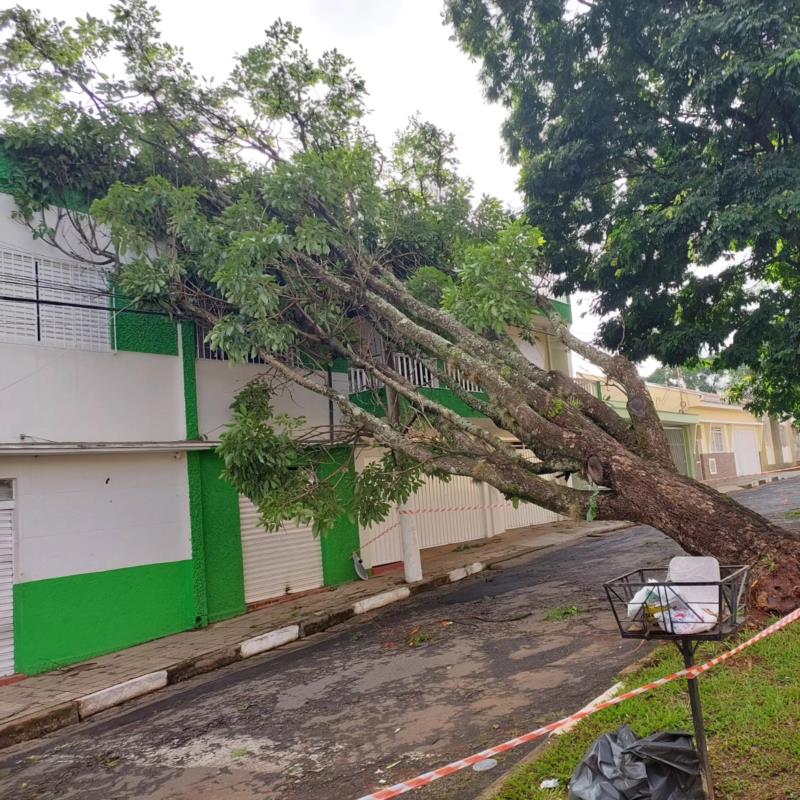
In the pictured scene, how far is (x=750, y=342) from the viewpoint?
34.0ft

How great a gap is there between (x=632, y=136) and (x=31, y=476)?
10.2 metres

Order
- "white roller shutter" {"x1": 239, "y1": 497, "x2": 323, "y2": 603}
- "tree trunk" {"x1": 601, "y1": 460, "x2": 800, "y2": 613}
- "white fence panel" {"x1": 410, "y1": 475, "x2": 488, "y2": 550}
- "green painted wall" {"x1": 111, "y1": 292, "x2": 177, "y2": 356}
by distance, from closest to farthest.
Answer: "tree trunk" {"x1": 601, "y1": 460, "x2": 800, "y2": 613} → "green painted wall" {"x1": 111, "y1": 292, "x2": 177, "y2": 356} → "white roller shutter" {"x1": 239, "y1": 497, "x2": 323, "y2": 603} → "white fence panel" {"x1": 410, "y1": 475, "x2": 488, "y2": 550}

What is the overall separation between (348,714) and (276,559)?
5.66 meters

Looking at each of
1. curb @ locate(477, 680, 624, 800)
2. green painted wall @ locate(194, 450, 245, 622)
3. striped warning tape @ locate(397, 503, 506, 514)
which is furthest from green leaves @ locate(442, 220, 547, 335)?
striped warning tape @ locate(397, 503, 506, 514)

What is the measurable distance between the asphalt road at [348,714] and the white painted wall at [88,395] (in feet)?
12.0

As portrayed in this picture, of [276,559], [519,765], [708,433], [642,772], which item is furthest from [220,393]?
[708,433]

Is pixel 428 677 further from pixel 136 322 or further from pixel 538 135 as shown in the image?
pixel 538 135

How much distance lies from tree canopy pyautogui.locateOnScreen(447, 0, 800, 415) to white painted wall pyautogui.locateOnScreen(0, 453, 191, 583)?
7.70 meters

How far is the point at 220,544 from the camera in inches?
391

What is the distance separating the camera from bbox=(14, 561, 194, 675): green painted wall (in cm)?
780

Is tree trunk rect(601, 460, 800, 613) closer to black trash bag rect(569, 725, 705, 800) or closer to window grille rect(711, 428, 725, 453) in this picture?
black trash bag rect(569, 725, 705, 800)

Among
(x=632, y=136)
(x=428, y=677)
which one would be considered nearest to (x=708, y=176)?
(x=632, y=136)

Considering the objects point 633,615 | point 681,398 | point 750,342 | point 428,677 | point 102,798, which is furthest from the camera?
point 681,398

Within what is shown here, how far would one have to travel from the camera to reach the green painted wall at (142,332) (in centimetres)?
921
